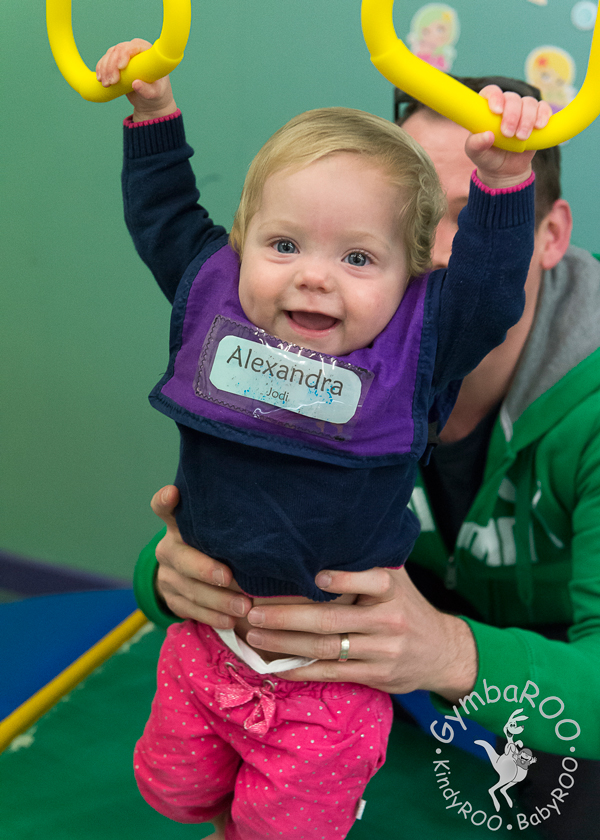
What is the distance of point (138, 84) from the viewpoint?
688 millimetres

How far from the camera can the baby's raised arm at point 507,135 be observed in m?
0.56

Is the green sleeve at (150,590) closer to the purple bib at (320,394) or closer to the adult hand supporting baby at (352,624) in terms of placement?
the adult hand supporting baby at (352,624)

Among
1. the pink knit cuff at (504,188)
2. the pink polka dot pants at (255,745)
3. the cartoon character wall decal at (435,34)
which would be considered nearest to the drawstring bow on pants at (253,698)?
the pink polka dot pants at (255,745)

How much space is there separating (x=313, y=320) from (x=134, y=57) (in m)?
0.28

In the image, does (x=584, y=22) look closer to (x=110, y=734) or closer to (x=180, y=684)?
(x=180, y=684)

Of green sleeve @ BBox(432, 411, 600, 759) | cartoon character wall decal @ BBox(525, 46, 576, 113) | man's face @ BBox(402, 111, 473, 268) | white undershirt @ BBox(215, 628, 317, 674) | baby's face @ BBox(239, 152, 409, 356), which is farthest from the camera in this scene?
cartoon character wall decal @ BBox(525, 46, 576, 113)

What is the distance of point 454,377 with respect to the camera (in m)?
0.72

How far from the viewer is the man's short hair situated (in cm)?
105

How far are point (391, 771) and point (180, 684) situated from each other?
574 millimetres

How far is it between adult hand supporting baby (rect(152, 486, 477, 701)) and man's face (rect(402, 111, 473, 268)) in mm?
428

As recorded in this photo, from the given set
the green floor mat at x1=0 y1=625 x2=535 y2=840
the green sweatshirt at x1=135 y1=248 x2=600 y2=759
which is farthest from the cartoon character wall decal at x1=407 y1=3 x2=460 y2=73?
the green floor mat at x1=0 y1=625 x2=535 y2=840

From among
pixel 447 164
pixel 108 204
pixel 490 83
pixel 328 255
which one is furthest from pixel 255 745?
pixel 108 204

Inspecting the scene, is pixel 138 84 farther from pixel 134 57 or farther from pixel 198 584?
pixel 198 584

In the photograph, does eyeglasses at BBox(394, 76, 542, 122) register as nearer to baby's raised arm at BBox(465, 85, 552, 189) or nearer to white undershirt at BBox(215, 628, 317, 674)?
baby's raised arm at BBox(465, 85, 552, 189)
